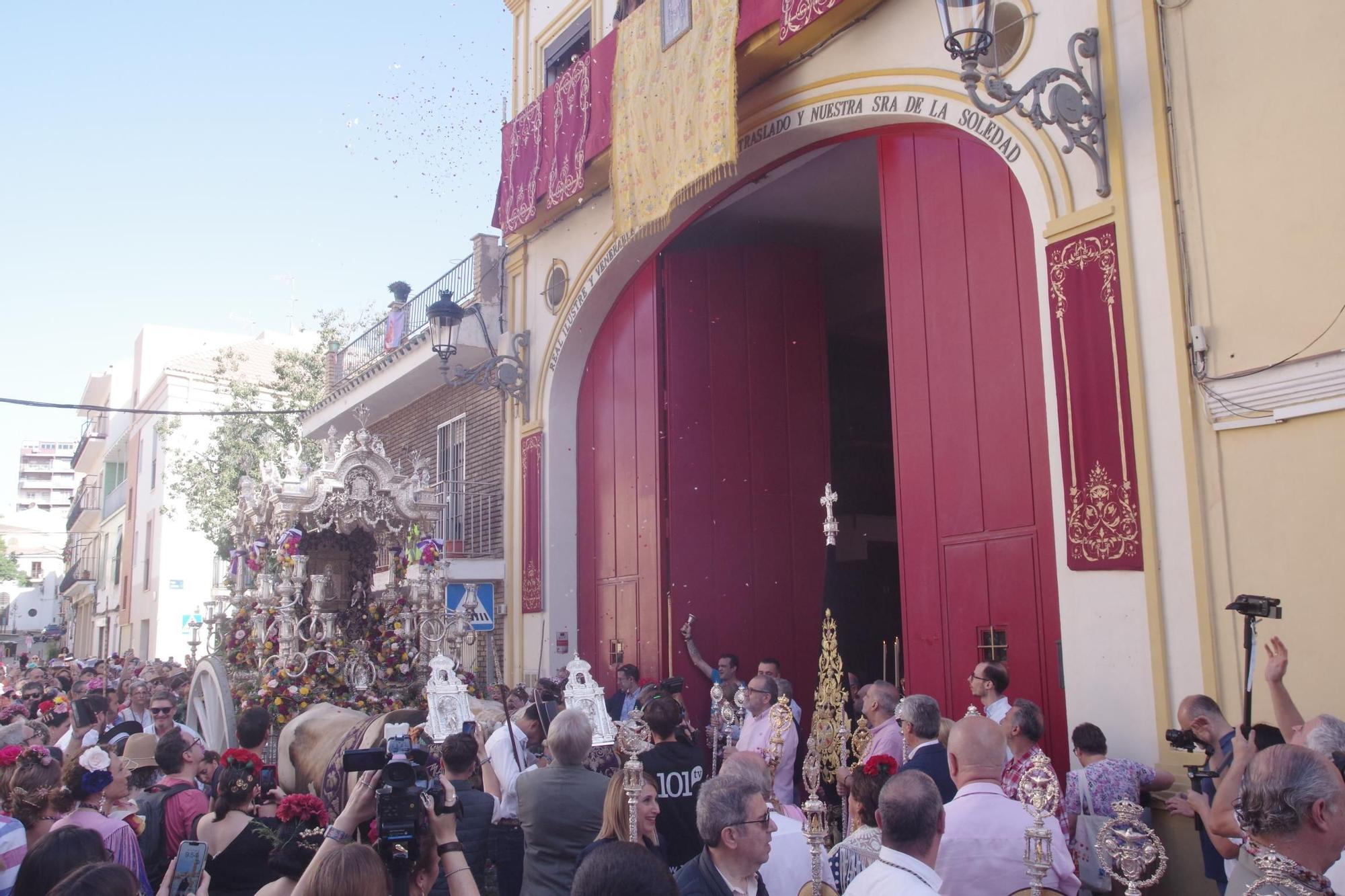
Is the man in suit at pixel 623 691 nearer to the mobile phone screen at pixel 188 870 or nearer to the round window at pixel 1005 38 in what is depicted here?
the round window at pixel 1005 38

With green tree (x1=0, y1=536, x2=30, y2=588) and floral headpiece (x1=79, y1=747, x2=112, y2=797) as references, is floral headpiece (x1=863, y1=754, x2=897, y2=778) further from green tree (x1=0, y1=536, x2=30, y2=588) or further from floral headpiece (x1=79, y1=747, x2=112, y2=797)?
green tree (x1=0, y1=536, x2=30, y2=588)

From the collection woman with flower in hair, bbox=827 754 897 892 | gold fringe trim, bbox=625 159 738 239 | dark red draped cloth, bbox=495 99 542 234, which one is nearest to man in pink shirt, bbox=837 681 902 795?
woman with flower in hair, bbox=827 754 897 892

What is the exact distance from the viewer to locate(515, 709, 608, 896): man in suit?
4535mm

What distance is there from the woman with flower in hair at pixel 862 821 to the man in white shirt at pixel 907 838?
638mm

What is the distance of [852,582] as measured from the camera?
15125 mm

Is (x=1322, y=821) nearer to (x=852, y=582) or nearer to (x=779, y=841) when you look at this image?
(x=779, y=841)

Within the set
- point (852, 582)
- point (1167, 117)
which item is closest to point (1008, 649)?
point (1167, 117)

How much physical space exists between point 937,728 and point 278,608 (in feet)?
28.9

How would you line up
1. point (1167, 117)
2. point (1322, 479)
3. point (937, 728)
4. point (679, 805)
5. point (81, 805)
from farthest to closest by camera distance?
point (1167, 117) → point (1322, 479) → point (937, 728) → point (679, 805) → point (81, 805)

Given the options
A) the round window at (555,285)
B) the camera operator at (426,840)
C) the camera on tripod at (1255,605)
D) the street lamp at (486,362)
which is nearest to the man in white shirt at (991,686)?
the camera on tripod at (1255,605)

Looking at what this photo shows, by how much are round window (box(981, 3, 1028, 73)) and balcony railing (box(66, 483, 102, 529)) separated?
4689cm

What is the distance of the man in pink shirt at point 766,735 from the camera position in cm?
732

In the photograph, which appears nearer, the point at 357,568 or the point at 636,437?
the point at 636,437

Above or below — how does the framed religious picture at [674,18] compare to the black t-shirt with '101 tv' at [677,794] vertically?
above
